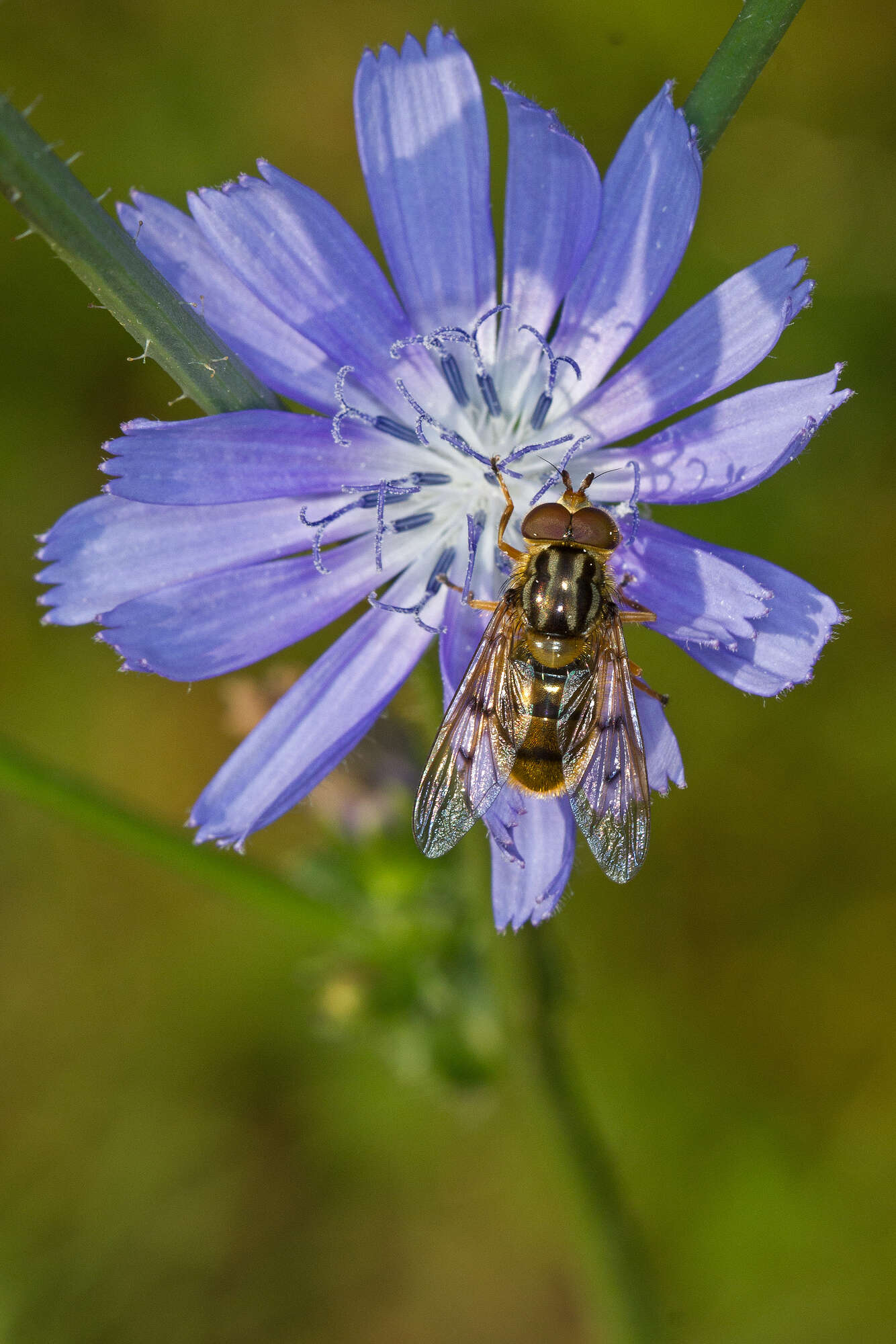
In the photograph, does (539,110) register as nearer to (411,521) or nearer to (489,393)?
(489,393)

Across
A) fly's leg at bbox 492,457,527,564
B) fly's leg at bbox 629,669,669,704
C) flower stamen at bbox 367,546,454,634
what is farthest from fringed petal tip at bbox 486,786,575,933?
fly's leg at bbox 492,457,527,564

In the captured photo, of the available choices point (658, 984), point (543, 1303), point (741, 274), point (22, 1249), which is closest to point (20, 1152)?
point (22, 1249)

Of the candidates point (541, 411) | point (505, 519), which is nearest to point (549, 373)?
point (541, 411)

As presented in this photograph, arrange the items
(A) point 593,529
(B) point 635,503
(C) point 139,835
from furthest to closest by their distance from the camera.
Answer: (C) point 139,835, (A) point 593,529, (B) point 635,503

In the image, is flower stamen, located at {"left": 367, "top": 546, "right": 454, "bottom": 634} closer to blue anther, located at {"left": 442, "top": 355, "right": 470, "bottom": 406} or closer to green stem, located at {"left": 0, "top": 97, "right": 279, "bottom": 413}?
blue anther, located at {"left": 442, "top": 355, "right": 470, "bottom": 406}

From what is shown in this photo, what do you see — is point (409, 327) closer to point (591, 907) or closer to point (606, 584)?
point (606, 584)

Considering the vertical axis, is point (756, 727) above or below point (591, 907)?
above

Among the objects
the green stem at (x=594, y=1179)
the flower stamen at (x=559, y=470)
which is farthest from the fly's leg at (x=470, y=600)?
the green stem at (x=594, y=1179)

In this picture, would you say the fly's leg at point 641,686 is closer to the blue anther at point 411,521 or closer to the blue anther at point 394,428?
the blue anther at point 411,521
